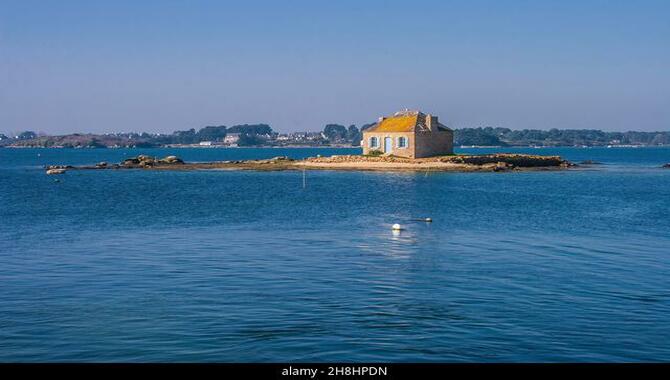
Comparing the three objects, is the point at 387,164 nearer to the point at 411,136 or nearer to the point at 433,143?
the point at 411,136

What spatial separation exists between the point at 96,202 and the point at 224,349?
53.7 metres

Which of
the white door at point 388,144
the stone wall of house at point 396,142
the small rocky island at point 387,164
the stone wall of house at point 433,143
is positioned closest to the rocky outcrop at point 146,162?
the small rocky island at point 387,164

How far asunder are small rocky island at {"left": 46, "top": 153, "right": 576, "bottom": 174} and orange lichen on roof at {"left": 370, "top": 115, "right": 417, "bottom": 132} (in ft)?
15.0

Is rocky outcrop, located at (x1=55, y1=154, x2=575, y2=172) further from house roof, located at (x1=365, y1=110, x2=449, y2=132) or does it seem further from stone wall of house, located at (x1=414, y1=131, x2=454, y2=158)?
house roof, located at (x1=365, y1=110, x2=449, y2=132)

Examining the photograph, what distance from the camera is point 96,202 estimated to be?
68.1m

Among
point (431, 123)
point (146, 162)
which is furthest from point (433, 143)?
point (146, 162)

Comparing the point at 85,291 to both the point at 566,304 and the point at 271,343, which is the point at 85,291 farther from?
the point at 566,304

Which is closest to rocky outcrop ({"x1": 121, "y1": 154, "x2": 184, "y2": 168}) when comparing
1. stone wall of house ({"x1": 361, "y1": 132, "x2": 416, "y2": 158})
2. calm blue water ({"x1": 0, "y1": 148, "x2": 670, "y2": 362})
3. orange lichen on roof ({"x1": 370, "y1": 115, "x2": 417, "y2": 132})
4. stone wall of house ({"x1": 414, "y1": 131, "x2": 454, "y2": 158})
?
stone wall of house ({"x1": 361, "y1": 132, "x2": 416, "y2": 158})

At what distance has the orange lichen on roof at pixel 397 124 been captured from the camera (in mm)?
117537

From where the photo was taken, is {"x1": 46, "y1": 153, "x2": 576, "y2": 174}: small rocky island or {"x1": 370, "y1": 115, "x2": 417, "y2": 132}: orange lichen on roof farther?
{"x1": 370, "y1": 115, "x2": 417, "y2": 132}: orange lichen on roof

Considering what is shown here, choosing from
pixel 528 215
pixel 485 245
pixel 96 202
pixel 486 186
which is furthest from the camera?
pixel 486 186

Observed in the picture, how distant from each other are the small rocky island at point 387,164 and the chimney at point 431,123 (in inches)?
184

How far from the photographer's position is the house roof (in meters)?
117
